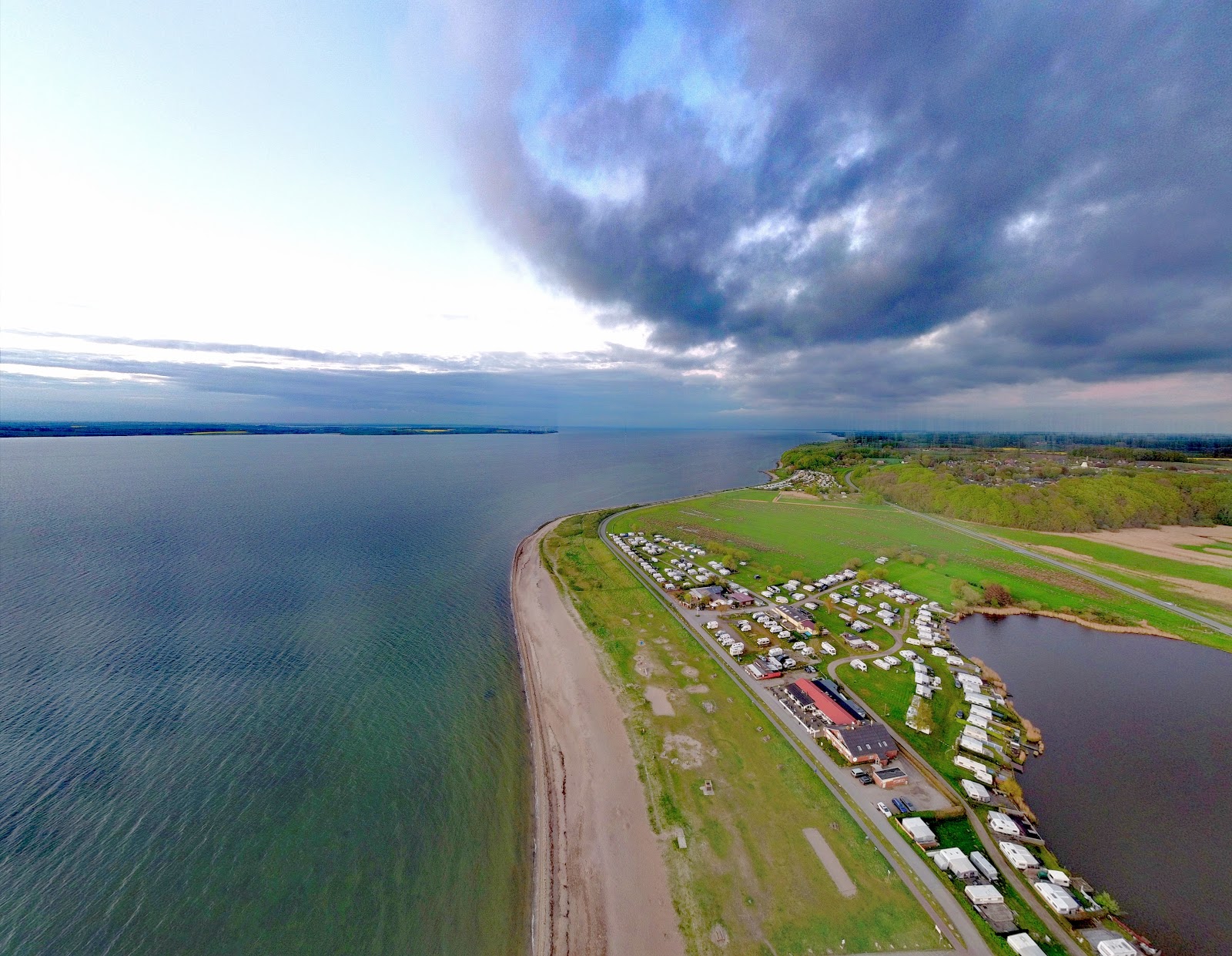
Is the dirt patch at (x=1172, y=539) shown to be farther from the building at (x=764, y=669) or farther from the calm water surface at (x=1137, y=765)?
the building at (x=764, y=669)

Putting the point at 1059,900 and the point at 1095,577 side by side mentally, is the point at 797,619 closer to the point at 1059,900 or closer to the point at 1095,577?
the point at 1059,900

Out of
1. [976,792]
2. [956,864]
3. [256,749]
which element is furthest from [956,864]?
[256,749]

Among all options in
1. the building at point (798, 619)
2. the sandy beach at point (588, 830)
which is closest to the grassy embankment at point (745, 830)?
the sandy beach at point (588, 830)

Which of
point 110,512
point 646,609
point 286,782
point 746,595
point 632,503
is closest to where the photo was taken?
point 286,782

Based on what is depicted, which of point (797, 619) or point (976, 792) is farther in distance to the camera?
point (797, 619)

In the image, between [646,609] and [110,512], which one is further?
[110,512]

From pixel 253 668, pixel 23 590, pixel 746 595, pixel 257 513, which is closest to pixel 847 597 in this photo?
pixel 746 595

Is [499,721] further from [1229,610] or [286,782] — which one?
[1229,610]

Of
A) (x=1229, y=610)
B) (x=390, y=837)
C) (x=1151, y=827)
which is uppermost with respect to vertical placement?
(x=1229, y=610)
